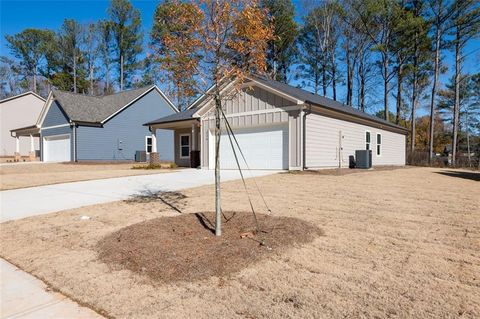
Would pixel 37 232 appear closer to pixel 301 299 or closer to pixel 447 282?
pixel 301 299

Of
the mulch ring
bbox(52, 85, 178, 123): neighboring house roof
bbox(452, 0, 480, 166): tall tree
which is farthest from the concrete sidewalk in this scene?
bbox(452, 0, 480, 166): tall tree

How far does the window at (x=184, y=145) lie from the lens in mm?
19344

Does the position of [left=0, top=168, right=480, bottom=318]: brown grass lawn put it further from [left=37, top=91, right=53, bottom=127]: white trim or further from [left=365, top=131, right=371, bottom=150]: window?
[left=37, top=91, right=53, bottom=127]: white trim

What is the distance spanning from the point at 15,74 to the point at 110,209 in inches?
1984

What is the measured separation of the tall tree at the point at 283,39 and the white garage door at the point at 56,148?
1655cm

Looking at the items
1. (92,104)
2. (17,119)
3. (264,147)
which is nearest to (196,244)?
(264,147)

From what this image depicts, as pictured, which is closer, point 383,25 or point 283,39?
point 383,25

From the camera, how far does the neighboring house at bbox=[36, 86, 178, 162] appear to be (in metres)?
22.8

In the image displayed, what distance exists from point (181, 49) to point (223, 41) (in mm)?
607

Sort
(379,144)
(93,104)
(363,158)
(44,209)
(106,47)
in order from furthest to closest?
(106,47)
(93,104)
(379,144)
(363,158)
(44,209)

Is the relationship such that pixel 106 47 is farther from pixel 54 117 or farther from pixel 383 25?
pixel 383 25

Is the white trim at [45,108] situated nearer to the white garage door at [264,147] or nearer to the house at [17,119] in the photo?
the house at [17,119]

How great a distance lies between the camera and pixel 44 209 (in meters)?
6.67

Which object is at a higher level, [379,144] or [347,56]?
[347,56]
